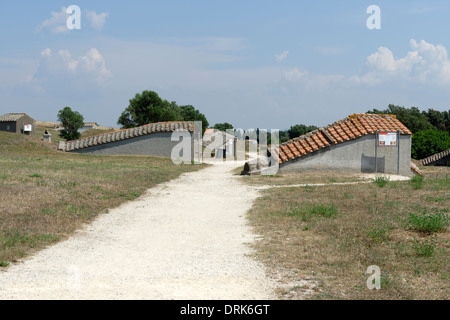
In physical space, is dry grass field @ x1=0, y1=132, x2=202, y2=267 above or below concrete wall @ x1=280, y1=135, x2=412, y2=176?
below

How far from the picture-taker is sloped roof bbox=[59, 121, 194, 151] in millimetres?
34537

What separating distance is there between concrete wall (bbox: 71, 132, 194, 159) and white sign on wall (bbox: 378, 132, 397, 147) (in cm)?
1594

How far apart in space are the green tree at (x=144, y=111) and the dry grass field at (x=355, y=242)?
137 ft

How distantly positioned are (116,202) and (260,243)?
5.94 metres

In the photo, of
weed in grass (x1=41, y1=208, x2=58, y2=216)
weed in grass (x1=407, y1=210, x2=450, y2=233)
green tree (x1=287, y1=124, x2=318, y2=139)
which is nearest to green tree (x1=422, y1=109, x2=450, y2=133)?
green tree (x1=287, y1=124, x2=318, y2=139)

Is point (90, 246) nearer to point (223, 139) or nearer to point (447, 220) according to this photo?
point (447, 220)

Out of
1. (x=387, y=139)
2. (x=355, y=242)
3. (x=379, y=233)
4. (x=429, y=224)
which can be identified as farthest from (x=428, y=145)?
(x=355, y=242)

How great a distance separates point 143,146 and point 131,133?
4.68ft

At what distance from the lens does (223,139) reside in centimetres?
4947

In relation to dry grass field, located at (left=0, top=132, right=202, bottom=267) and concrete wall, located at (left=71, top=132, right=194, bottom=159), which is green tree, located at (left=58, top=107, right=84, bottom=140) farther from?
dry grass field, located at (left=0, top=132, right=202, bottom=267)

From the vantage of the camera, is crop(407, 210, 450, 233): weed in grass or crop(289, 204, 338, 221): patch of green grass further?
A: crop(289, 204, 338, 221): patch of green grass

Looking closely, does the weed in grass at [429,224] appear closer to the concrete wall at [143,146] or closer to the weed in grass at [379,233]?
the weed in grass at [379,233]

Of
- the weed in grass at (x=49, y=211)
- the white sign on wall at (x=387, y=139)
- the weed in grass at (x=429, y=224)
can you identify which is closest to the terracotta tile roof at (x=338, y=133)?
the white sign on wall at (x=387, y=139)
